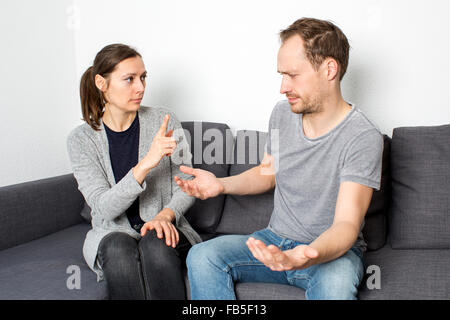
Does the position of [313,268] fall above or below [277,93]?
below

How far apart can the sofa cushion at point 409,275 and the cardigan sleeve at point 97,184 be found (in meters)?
0.83

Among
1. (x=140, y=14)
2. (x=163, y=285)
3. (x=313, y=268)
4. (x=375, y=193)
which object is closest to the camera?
(x=313, y=268)

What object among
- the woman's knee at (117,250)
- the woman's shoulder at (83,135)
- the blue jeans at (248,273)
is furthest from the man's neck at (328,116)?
the woman's shoulder at (83,135)

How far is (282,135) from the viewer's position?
59.6 inches

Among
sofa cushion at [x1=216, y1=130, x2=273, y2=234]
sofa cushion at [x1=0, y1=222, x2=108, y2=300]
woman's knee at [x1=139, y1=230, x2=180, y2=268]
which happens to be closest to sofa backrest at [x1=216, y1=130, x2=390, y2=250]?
sofa cushion at [x1=216, y1=130, x2=273, y2=234]

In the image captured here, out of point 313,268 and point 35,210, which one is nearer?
point 313,268

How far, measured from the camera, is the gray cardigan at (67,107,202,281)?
4.92 ft

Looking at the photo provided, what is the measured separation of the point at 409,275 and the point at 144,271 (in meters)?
0.86

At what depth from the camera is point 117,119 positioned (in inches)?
67.2

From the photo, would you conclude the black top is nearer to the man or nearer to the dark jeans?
the dark jeans

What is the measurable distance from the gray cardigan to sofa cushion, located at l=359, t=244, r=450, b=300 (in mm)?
651

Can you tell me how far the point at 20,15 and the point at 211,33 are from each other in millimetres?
935

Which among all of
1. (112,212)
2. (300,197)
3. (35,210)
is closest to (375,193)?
(300,197)

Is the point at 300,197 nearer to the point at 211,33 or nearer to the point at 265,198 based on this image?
the point at 265,198
